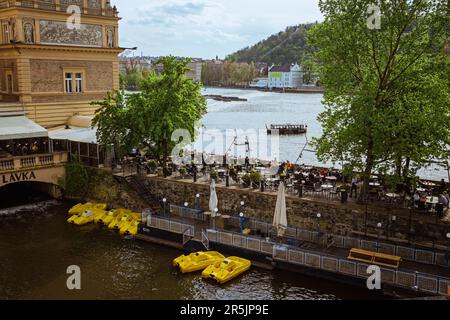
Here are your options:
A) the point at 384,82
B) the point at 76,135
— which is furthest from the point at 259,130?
the point at 384,82

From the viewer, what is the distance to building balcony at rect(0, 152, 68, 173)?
33406mm

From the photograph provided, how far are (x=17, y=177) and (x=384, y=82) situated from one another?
24.9 m

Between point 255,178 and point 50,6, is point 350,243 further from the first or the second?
point 50,6

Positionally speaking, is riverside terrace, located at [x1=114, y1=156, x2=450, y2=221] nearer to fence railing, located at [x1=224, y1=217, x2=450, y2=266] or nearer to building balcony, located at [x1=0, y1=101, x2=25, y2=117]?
fence railing, located at [x1=224, y1=217, x2=450, y2=266]

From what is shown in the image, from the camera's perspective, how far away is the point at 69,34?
40344mm

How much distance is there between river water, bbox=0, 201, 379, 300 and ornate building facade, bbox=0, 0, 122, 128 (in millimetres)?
12668

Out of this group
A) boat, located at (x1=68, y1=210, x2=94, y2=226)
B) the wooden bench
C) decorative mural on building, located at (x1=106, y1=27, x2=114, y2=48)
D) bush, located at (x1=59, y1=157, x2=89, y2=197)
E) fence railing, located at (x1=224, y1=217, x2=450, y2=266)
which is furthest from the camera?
decorative mural on building, located at (x1=106, y1=27, x2=114, y2=48)

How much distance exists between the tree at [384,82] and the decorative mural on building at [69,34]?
21691mm

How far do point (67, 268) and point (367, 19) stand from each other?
20497 mm

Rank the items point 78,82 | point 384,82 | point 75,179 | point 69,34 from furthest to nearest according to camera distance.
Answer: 1. point 78,82
2. point 69,34
3. point 75,179
4. point 384,82

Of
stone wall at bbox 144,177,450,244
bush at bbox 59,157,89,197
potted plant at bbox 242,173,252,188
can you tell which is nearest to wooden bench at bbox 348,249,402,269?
stone wall at bbox 144,177,450,244

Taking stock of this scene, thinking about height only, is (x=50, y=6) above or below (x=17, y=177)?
above

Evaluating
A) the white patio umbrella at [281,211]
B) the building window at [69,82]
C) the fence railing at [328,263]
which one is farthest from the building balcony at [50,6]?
the white patio umbrella at [281,211]

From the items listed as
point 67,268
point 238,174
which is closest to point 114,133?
point 238,174
